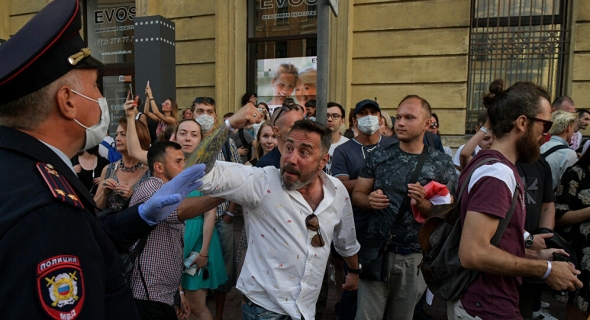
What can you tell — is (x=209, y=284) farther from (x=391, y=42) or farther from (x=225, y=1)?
(x=225, y=1)

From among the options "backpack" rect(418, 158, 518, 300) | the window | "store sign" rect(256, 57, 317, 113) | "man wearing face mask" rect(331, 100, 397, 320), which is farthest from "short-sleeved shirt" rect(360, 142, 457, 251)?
"store sign" rect(256, 57, 317, 113)

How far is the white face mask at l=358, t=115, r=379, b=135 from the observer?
174 inches

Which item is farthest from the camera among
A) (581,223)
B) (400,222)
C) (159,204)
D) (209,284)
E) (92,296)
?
(209,284)

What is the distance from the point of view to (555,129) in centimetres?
446

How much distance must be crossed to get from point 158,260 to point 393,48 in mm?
7139

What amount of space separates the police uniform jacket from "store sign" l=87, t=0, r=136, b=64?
10766 mm

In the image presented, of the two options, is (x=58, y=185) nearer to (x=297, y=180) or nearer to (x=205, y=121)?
(x=297, y=180)

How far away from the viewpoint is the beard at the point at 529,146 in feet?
7.61

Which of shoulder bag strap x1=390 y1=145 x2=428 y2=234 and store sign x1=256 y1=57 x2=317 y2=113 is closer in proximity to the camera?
shoulder bag strap x1=390 y1=145 x2=428 y2=234

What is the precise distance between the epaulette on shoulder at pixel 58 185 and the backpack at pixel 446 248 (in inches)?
76.1

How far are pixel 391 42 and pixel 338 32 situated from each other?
1125 millimetres

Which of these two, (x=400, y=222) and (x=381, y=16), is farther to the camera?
(x=381, y=16)

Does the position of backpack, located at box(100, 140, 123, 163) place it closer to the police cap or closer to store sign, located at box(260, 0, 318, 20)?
the police cap

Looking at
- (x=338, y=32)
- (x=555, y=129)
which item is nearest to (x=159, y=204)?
(x=555, y=129)
